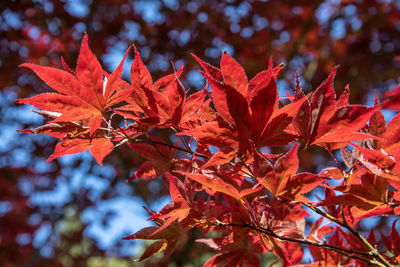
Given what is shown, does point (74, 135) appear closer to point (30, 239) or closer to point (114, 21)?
point (114, 21)

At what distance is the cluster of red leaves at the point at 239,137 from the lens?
511 millimetres

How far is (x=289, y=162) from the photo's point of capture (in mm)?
507

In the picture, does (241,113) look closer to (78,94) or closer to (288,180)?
(288,180)

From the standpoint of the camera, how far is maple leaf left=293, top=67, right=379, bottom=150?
0.50 metres

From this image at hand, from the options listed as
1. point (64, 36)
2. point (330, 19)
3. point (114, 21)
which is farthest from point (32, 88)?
point (330, 19)

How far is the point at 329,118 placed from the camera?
0.53 m

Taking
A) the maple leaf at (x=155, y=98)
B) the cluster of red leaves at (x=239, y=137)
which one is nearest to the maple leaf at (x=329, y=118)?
the cluster of red leaves at (x=239, y=137)

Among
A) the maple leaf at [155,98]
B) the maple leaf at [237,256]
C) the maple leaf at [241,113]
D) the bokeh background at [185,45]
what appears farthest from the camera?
the bokeh background at [185,45]

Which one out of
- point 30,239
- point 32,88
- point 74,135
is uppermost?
point 74,135

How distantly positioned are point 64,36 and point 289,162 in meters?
3.30

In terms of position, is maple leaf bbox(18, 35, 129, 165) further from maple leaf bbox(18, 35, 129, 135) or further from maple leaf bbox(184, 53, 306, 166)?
maple leaf bbox(184, 53, 306, 166)

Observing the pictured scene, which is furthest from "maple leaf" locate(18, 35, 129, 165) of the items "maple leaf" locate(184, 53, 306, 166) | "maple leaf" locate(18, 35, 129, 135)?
"maple leaf" locate(184, 53, 306, 166)

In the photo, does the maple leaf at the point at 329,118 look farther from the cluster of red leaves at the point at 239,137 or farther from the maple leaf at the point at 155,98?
the maple leaf at the point at 155,98

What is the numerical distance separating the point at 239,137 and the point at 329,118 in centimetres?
17
